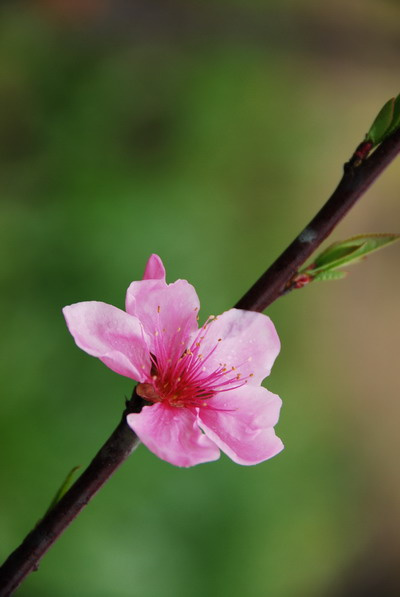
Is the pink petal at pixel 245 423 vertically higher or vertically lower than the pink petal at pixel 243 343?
lower

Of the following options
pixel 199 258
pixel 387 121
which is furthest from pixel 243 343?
pixel 199 258

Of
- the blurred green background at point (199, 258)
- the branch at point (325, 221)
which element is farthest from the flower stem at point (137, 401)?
the blurred green background at point (199, 258)

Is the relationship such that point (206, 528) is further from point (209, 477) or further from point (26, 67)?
point (26, 67)

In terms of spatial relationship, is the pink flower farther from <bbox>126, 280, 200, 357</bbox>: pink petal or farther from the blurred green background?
the blurred green background

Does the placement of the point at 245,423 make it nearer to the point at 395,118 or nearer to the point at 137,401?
the point at 137,401

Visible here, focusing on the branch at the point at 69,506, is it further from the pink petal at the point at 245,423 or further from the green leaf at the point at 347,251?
the green leaf at the point at 347,251

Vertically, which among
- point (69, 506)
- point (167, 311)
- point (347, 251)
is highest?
point (347, 251)
